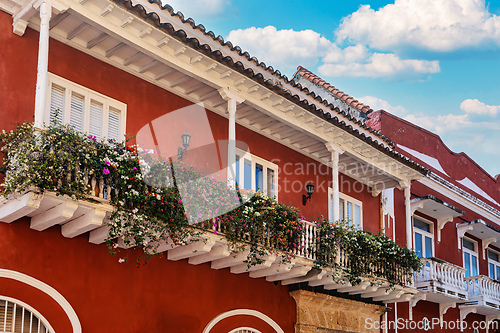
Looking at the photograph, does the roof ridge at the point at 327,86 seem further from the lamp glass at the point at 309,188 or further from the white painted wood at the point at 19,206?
the white painted wood at the point at 19,206

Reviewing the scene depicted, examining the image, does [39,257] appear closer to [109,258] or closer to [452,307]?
[109,258]

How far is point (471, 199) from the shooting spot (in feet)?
73.1

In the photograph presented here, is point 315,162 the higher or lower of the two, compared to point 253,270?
higher

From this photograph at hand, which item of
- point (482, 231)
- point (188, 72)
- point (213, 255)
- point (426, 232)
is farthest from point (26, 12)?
point (482, 231)

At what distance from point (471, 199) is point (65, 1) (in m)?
17.0

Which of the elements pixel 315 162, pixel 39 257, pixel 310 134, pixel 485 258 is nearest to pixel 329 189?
pixel 315 162

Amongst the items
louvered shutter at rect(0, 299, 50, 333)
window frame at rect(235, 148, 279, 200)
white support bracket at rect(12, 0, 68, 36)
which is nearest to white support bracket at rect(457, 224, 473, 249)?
window frame at rect(235, 148, 279, 200)

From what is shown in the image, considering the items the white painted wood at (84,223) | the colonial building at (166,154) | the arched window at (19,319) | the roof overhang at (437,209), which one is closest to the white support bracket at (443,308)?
the roof overhang at (437,209)

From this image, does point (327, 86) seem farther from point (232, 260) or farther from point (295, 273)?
point (232, 260)

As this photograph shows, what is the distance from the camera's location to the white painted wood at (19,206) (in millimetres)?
8445

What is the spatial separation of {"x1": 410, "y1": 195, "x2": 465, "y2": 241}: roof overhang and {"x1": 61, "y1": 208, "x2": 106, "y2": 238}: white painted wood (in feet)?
37.6

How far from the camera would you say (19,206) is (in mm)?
8594

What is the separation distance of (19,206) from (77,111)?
101 inches

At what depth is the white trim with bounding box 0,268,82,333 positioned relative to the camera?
29.6 feet
